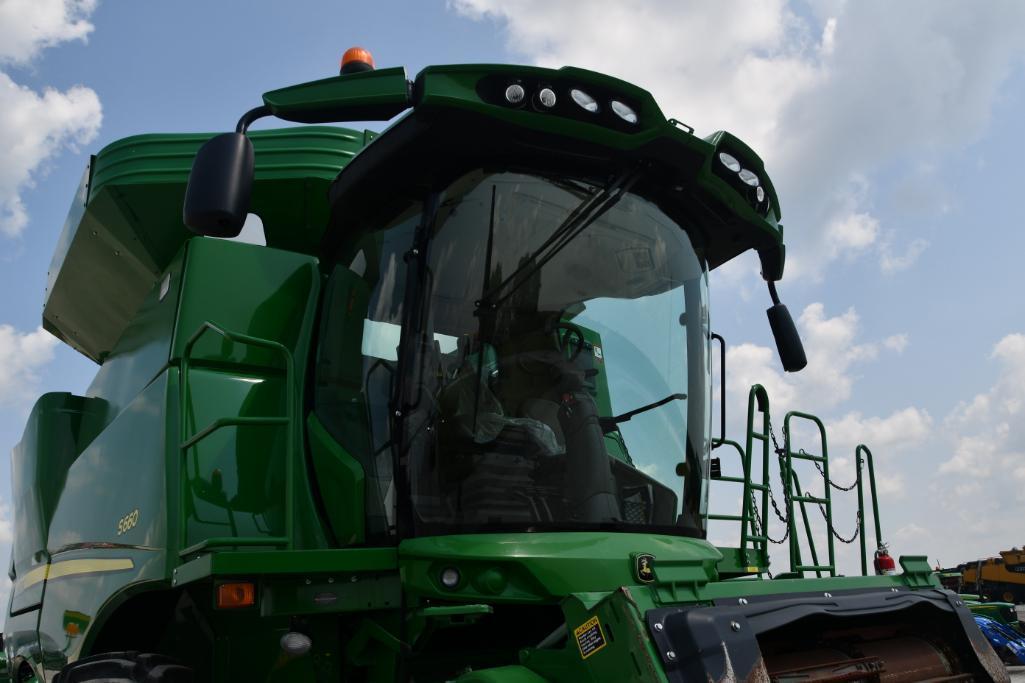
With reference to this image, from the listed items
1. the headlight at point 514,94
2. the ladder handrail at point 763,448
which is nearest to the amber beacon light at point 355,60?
the headlight at point 514,94

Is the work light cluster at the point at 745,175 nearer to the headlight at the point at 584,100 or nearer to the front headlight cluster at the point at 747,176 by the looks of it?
the front headlight cluster at the point at 747,176

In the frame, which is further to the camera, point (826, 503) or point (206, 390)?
point (826, 503)

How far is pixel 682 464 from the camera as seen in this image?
11.8 ft

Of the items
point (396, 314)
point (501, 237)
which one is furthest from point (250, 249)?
point (501, 237)

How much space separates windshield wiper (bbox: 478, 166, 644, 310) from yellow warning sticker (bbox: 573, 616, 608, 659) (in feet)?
4.20

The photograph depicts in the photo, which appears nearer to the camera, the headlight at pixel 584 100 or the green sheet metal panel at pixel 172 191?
the headlight at pixel 584 100

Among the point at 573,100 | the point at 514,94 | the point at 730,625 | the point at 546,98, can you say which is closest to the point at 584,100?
the point at 573,100

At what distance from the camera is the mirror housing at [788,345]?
14.1ft

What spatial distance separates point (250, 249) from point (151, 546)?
135cm

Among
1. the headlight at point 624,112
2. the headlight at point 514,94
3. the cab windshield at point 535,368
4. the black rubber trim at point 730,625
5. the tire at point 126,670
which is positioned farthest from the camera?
the headlight at point 624,112

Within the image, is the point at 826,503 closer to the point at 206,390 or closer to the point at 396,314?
the point at 396,314

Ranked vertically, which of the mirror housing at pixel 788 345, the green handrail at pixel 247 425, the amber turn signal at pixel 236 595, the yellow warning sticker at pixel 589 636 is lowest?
the yellow warning sticker at pixel 589 636

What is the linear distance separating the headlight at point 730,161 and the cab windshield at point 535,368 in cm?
38

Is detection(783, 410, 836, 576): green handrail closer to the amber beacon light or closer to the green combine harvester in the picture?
the green combine harvester
